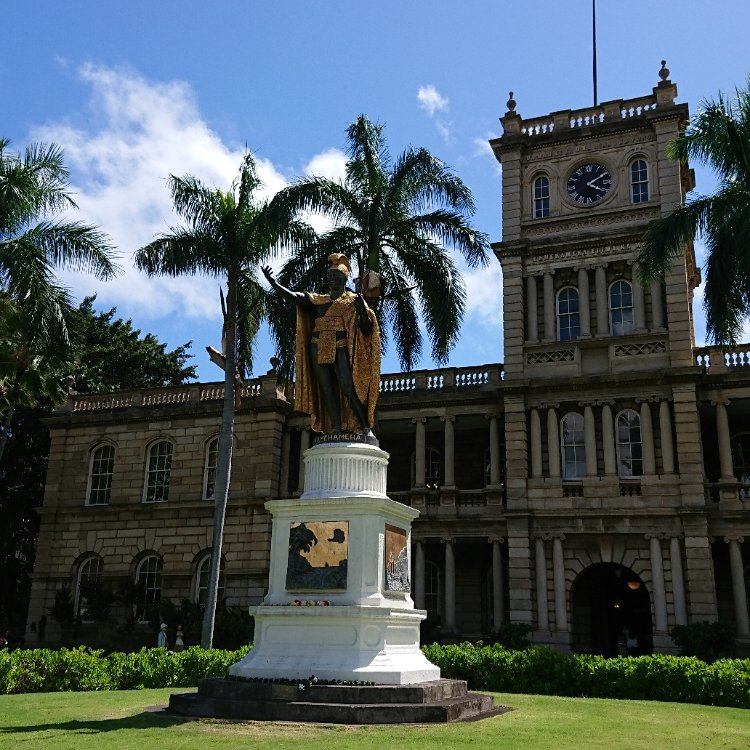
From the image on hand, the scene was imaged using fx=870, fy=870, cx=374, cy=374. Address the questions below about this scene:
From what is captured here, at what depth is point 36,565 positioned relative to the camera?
1272 inches

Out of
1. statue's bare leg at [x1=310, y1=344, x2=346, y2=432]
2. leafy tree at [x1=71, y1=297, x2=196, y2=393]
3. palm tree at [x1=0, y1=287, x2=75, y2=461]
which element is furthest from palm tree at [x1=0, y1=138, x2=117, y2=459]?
leafy tree at [x1=71, y1=297, x2=196, y2=393]

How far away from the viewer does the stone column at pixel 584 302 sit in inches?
1085

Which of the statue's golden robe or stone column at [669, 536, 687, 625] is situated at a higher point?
the statue's golden robe

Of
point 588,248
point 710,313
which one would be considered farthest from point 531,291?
point 710,313

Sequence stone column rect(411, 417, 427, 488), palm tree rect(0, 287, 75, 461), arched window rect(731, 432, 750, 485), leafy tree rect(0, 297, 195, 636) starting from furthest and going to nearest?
1. leafy tree rect(0, 297, 195, 636)
2. stone column rect(411, 417, 427, 488)
3. arched window rect(731, 432, 750, 485)
4. palm tree rect(0, 287, 75, 461)

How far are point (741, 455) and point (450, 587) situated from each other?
10089 millimetres

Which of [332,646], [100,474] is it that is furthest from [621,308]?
[332,646]

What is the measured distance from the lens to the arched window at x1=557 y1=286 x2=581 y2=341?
28016 millimetres

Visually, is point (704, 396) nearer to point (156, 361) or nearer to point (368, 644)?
point (368, 644)

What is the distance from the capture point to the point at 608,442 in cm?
2603

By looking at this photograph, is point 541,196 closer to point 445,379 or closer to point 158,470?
point 445,379

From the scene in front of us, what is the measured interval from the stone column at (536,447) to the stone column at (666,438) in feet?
11.7

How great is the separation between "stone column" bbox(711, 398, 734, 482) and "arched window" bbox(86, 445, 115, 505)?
21.4 meters

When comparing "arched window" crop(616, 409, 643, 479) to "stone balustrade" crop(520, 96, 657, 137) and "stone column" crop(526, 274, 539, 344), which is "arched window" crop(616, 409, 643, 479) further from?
"stone balustrade" crop(520, 96, 657, 137)
